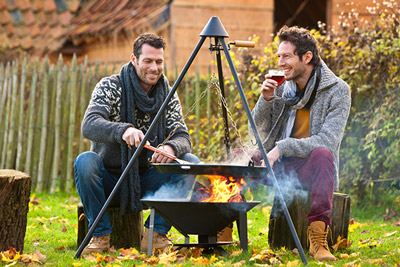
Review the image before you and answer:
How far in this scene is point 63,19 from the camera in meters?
12.2

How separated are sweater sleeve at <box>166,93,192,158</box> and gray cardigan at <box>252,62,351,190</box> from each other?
1.82 feet

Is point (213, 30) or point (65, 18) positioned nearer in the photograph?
point (213, 30)

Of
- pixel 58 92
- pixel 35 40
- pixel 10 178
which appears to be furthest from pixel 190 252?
pixel 35 40

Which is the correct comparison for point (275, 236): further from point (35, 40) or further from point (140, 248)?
point (35, 40)

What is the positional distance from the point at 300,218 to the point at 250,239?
62 cm

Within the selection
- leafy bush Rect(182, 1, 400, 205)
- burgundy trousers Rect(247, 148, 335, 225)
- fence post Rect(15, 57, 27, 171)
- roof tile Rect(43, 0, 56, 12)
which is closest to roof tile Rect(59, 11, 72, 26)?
roof tile Rect(43, 0, 56, 12)

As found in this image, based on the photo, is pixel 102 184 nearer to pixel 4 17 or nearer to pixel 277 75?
pixel 277 75

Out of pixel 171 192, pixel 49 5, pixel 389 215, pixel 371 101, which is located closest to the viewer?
pixel 171 192

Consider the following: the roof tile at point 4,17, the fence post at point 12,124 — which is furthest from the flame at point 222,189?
the roof tile at point 4,17

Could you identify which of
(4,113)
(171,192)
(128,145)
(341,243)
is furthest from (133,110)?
(4,113)

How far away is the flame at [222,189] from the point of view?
152 inches

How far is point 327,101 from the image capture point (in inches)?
169

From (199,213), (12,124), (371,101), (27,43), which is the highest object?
(27,43)

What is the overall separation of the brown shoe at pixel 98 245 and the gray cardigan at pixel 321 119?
4.32ft
